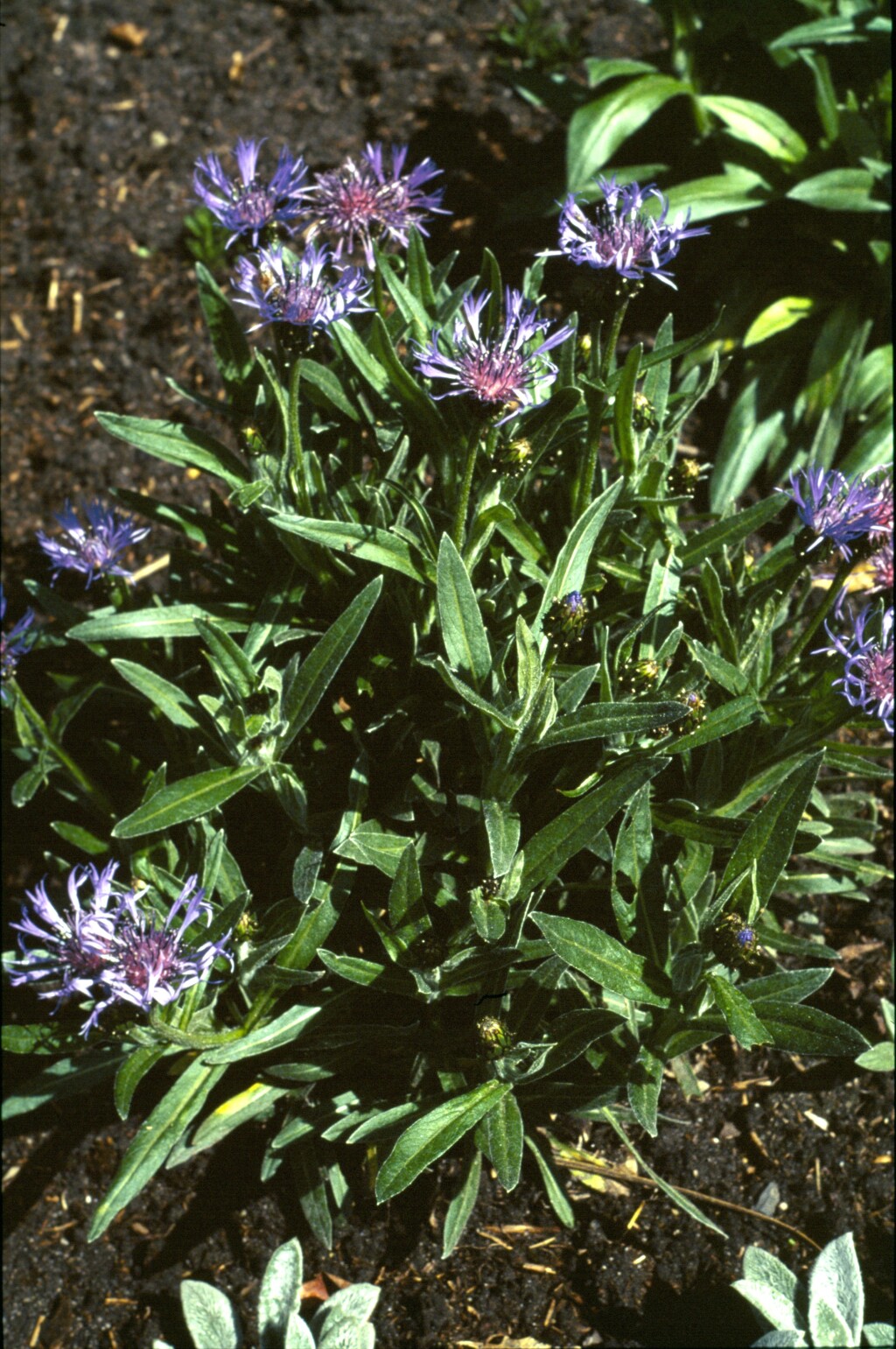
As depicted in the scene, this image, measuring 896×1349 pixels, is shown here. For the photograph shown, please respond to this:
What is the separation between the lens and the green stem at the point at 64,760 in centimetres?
237

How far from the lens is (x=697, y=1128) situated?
2.65m

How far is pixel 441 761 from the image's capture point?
2.50 metres

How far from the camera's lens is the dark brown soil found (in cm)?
246

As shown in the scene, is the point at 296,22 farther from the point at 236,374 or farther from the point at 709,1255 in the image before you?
the point at 709,1255

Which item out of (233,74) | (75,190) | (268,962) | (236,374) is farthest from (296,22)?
(268,962)

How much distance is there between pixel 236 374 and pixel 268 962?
126 centimetres

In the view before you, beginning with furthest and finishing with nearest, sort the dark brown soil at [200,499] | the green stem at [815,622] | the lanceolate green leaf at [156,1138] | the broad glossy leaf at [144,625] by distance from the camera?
the dark brown soil at [200,499] → the broad glossy leaf at [144,625] → the green stem at [815,622] → the lanceolate green leaf at [156,1138]

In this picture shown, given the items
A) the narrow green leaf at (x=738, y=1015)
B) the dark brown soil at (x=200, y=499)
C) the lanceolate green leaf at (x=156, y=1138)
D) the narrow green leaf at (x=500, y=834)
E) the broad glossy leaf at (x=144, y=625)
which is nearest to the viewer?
the narrow green leaf at (x=738, y=1015)

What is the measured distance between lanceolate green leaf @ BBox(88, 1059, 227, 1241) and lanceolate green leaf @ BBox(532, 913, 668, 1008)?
765mm

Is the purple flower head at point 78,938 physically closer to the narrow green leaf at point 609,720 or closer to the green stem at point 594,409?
the narrow green leaf at point 609,720

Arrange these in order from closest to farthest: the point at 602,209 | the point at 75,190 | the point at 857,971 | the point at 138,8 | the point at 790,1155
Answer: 1. the point at 602,209
2. the point at 790,1155
3. the point at 857,971
4. the point at 75,190
5. the point at 138,8

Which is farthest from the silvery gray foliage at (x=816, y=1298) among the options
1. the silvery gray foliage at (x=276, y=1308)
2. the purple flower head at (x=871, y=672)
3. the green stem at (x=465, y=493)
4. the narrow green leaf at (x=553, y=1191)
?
the green stem at (x=465, y=493)

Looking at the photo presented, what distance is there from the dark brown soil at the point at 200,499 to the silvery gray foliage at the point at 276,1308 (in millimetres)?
165

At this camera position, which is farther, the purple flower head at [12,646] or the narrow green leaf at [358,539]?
the purple flower head at [12,646]
